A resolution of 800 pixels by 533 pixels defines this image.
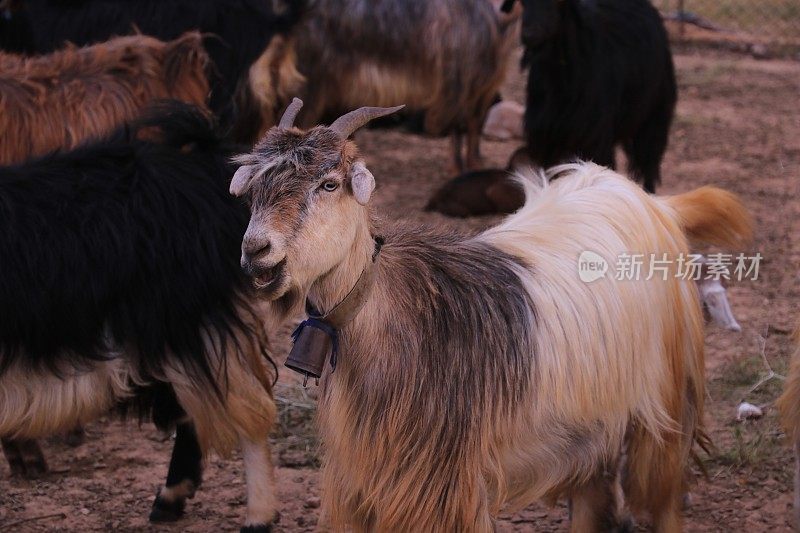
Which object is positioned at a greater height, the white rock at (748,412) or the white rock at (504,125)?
the white rock at (504,125)

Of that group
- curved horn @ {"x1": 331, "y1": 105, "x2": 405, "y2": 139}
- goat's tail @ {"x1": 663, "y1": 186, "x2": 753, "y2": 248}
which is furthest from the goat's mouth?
goat's tail @ {"x1": 663, "y1": 186, "x2": 753, "y2": 248}

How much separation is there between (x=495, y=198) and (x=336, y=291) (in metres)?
5.02

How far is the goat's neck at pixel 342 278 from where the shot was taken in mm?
3100

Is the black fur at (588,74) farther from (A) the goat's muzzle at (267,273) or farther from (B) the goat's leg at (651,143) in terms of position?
(A) the goat's muzzle at (267,273)

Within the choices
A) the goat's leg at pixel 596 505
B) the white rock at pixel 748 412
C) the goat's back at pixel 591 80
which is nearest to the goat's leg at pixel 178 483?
the goat's leg at pixel 596 505

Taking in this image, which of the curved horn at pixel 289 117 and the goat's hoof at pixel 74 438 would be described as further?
the goat's hoof at pixel 74 438

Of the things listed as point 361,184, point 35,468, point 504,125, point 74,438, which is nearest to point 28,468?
point 35,468

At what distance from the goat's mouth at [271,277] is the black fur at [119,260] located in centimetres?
112

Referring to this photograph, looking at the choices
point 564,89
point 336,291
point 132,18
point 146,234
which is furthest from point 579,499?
point 132,18

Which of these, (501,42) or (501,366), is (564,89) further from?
(501,366)

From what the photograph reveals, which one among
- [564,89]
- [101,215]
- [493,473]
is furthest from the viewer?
[564,89]

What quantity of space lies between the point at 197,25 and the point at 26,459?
3.36m

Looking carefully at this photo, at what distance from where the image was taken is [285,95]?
24.6 ft

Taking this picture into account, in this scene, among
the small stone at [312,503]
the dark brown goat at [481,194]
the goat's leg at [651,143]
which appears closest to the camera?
the small stone at [312,503]
